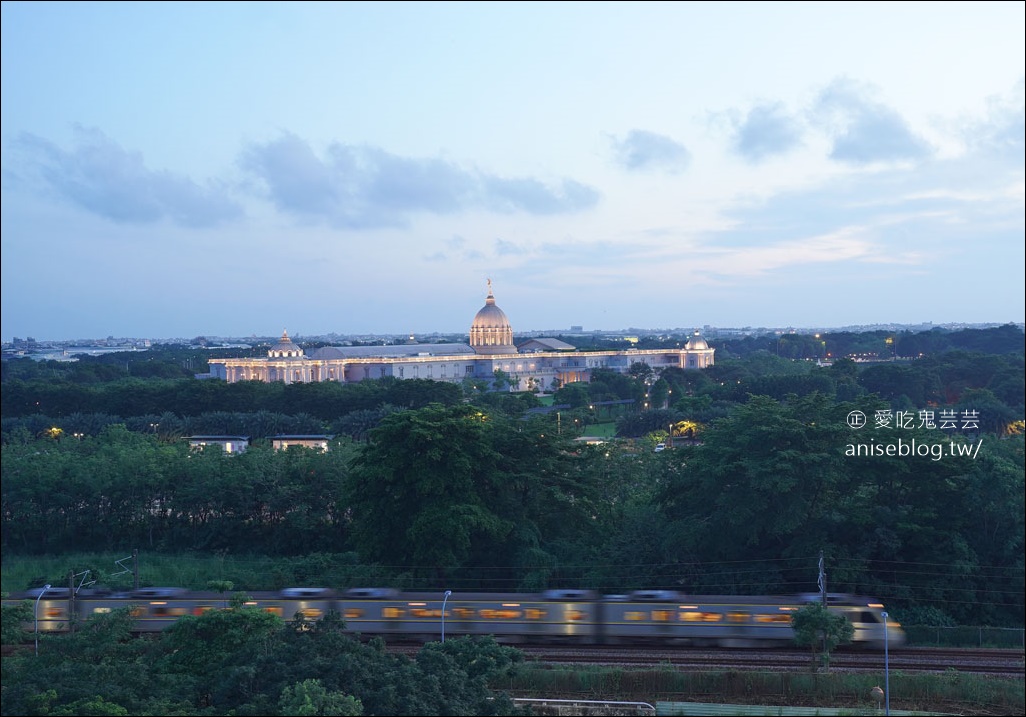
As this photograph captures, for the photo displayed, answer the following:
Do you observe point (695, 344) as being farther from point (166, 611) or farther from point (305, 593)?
point (166, 611)

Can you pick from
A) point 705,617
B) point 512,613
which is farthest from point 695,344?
point 512,613

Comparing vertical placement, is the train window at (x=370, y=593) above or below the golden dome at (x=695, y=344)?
below

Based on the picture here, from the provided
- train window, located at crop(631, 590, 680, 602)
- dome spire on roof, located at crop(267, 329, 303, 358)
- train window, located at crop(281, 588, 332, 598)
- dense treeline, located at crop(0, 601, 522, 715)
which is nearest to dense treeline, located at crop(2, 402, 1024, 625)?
train window, located at crop(631, 590, 680, 602)

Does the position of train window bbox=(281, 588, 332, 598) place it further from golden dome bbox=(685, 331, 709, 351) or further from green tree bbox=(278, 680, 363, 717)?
golden dome bbox=(685, 331, 709, 351)

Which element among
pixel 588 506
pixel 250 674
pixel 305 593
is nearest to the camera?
pixel 250 674

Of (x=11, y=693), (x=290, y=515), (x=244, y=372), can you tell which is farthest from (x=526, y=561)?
(x=244, y=372)

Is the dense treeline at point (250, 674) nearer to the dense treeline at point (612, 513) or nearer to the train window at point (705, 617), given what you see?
the train window at point (705, 617)

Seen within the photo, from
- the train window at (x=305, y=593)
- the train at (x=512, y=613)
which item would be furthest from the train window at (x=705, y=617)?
the train window at (x=305, y=593)
